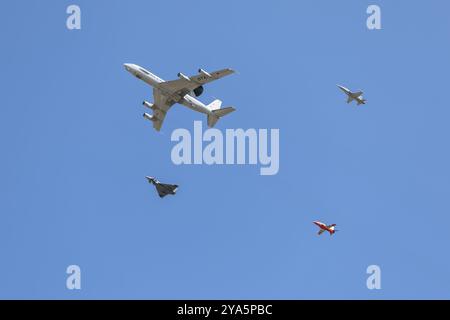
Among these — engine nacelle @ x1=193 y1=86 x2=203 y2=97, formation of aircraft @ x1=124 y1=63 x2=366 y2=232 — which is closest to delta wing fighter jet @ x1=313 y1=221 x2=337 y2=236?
formation of aircraft @ x1=124 y1=63 x2=366 y2=232

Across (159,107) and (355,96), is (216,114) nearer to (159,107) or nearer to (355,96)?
(159,107)

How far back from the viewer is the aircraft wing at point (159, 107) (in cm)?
12500

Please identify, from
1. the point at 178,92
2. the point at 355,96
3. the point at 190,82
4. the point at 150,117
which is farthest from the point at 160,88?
the point at 355,96

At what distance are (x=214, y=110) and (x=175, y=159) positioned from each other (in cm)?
1652

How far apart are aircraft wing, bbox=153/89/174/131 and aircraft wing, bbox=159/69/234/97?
3.78 meters

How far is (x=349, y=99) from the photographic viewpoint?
141 m

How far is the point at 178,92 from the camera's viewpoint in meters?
121

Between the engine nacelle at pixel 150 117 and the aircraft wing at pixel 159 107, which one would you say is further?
the engine nacelle at pixel 150 117

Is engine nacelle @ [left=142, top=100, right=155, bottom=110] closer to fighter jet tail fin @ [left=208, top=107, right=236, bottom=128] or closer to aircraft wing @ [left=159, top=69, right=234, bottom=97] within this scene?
aircraft wing @ [left=159, top=69, right=234, bottom=97]

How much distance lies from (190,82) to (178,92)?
161 inches

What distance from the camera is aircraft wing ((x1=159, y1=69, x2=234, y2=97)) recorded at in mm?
112938

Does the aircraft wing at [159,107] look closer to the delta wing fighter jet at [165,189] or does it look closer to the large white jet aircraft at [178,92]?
the large white jet aircraft at [178,92]

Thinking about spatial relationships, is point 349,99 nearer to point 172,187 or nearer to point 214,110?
point 214,110

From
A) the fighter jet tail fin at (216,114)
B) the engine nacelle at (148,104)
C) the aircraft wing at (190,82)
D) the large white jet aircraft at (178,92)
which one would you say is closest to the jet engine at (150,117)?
the large white jet aircraft at (178,92)
